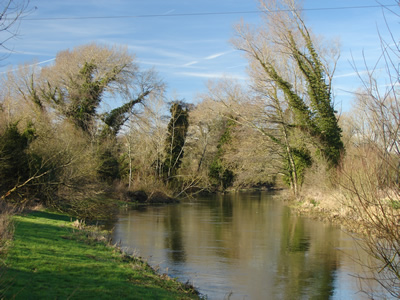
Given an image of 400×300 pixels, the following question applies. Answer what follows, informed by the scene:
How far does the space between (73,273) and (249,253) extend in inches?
326

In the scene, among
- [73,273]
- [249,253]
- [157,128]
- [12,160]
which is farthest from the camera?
[157,128]

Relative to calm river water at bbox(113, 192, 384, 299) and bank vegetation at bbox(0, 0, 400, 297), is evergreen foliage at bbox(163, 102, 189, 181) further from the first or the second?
calm river water at bbox(113, 192, 384, 299)

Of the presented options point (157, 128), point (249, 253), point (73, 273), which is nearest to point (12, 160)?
point (249, 253)

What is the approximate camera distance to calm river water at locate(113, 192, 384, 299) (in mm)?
11297

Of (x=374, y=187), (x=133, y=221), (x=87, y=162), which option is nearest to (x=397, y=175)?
(x=374, y=187)

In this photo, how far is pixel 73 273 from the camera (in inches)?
357

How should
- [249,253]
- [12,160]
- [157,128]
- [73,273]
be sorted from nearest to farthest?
[73,273] → [249,253] → [12,160] → [157,128]

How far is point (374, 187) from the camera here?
6.23m

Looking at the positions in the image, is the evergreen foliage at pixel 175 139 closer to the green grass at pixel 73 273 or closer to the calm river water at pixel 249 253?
the calm river water at pixel 249 253

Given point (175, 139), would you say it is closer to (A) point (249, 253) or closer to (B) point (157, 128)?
(B) point (157, 128)

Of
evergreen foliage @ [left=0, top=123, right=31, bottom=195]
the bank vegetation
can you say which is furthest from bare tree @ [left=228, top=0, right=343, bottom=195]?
evergreen foliage @ [left=0, top=123, right=31, bottom=195]

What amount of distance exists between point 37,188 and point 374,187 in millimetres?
17923

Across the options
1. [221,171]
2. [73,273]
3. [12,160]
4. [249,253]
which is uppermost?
[12,160]

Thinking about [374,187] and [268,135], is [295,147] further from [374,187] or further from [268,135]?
[374,187]
